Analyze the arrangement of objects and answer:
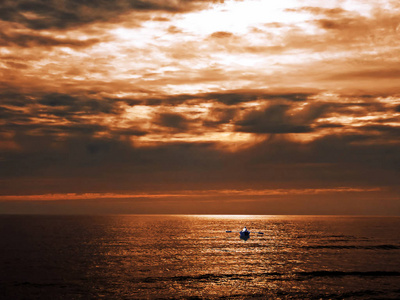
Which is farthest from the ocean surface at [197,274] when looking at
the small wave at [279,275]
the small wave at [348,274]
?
the small wave at [348,274]

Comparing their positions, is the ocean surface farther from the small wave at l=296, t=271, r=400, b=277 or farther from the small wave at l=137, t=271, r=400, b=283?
the small wave at l=296, t=271, r=400, b=277

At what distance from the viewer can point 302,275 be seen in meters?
78.5

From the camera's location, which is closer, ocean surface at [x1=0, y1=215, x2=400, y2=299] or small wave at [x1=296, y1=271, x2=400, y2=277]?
ocean surface at [x1=0, y1=215, x2=400, y2=299]

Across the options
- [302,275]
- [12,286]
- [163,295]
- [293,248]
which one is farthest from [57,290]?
[293,248]

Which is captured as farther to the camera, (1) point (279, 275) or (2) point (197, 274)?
(1) point (279, 275)

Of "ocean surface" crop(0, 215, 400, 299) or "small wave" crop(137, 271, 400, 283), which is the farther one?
"small wave" crop(137, 271, 400, 283)

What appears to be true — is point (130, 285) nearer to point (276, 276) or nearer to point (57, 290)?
point (57, 290)

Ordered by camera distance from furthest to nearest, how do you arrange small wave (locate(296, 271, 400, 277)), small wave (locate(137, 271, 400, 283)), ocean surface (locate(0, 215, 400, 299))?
small wave (locate(296, 271, 400, 277)) → small wave (locate(137, 271, 400, 283)) → ocean surface (locate(0, 215, 400, 299))

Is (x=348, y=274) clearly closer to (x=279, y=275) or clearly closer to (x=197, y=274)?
(x=279, y=275)

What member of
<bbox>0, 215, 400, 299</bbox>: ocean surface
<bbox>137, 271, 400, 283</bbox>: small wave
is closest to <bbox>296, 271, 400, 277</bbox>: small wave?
<bbox>137, 271, 400, 283</bbox>: small wave

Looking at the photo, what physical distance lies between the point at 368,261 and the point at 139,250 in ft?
210

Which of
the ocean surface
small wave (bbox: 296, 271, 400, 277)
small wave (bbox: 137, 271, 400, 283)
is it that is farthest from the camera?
small wave (bbox: 296, 271, 400, 277)

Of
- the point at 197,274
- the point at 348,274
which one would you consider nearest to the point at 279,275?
the point at 348,274

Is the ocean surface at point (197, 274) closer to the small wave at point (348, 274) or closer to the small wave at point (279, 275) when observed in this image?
the small wave at point (279, 275)
